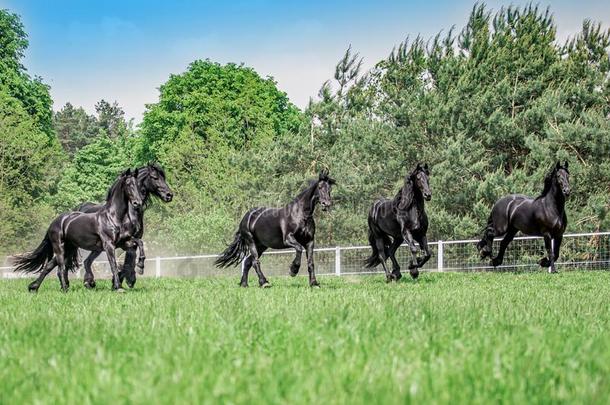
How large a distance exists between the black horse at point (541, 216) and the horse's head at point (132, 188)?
33.3 feet

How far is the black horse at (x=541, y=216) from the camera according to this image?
17828mm

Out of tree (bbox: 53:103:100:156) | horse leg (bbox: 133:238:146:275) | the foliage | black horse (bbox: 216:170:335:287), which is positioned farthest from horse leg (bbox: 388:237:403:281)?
tree (bbox: 53:103:100:156)

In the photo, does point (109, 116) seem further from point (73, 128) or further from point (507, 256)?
point (507, 256)

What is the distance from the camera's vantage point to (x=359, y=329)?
518 centimetres

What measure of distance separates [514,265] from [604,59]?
11.9 metres

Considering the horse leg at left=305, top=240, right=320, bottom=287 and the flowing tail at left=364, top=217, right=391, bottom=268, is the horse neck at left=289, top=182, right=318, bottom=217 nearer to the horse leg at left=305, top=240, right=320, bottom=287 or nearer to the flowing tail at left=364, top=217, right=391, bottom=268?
the horse leg at left=305, top=240, right=320, bottom=287

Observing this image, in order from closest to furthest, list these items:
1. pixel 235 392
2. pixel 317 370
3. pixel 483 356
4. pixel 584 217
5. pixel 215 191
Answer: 1. pixel 235 392
2. pixel 317 370
3. pixel 483 356
4. pixel 584 217
5. pixel 215 191

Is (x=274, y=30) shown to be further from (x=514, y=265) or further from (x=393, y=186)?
(x=514, y=265)

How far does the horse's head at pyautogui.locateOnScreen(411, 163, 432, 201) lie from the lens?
49.0 feet

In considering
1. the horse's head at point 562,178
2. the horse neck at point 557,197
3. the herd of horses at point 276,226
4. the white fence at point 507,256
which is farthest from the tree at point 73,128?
the horse's head at point 562,178

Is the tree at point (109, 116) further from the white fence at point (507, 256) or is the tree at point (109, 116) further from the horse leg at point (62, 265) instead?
the horse leg at point (62, 265)

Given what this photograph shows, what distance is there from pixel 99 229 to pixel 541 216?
36.2 ft

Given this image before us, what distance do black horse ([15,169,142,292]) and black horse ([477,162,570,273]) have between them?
1033cm

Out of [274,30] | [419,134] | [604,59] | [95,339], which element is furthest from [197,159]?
[95,339]
